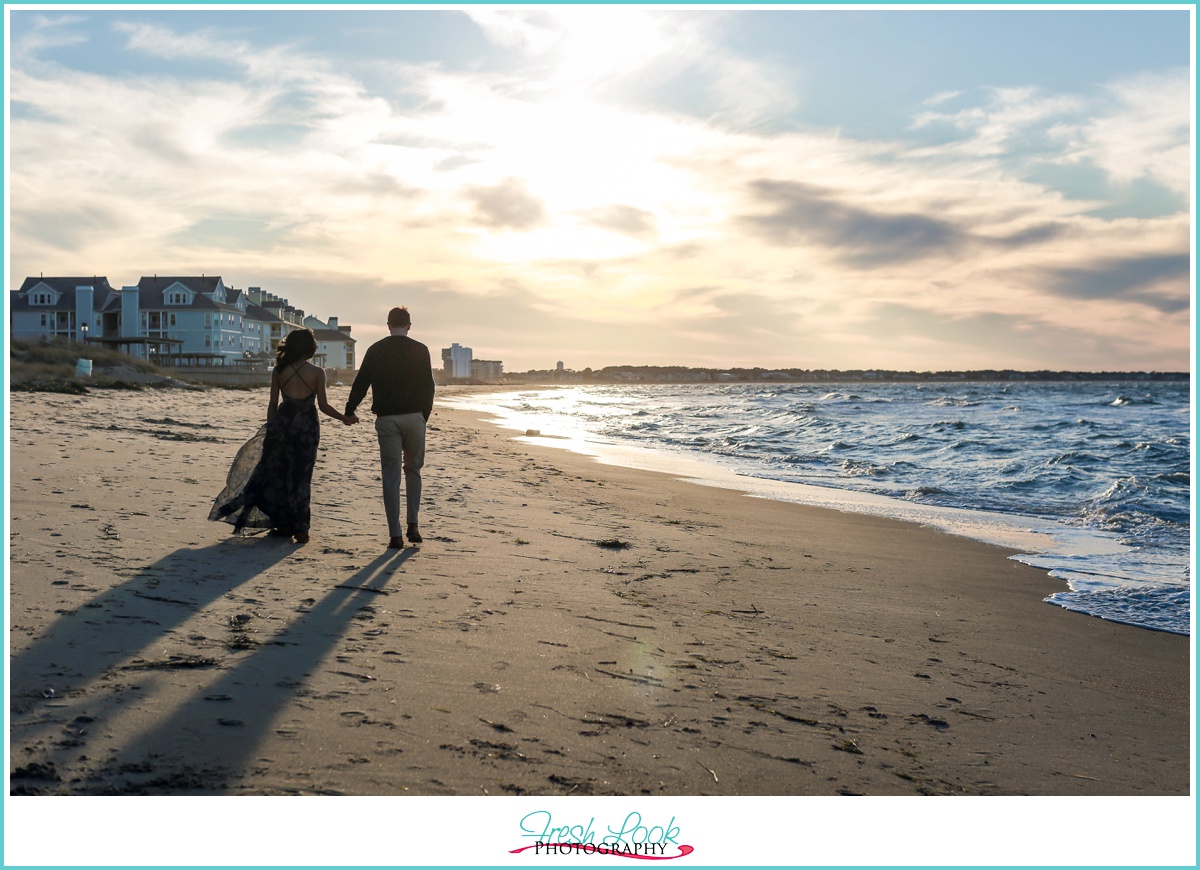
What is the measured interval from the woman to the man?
39 centimetres

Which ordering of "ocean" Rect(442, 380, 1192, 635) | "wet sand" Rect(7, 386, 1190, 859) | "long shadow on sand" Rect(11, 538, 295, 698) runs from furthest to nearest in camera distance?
1. "ocean" Rect(442, 380, 1192, 635)
2. "long shadow on sand" Rect(11, 538, 295, 698)
3. "wet sand" Rect(7, 386, 1190, 859)

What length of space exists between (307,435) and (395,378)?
90 cm

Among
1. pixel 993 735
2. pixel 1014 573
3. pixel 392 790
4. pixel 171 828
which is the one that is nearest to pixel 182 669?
pixel 171 828

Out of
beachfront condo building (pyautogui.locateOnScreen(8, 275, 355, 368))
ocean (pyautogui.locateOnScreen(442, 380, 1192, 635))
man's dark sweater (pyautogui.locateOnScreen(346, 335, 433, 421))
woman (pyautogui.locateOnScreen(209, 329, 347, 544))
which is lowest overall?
ocean (pyautogui.locateOnScreen(442, 380, 1192, 635))

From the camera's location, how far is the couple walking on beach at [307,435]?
6.85 meters

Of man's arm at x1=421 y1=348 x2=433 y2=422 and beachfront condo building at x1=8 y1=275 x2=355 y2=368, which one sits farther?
beachfront condo building at x1=8 y1=275 x2=355 y2=368

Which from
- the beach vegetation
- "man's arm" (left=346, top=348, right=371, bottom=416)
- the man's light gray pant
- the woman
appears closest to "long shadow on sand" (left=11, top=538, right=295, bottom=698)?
the woman

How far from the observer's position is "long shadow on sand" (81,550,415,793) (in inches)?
113

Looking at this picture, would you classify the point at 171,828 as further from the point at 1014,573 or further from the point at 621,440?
the point at 621,440

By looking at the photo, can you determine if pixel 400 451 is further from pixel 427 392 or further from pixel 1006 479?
pixel 1006 479

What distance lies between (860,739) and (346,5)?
6.10 metres

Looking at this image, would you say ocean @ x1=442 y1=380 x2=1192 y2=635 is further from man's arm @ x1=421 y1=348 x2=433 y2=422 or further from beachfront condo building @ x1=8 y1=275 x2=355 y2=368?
beachfront condo building @ x1=8 y1=275 x2=355 y2=368

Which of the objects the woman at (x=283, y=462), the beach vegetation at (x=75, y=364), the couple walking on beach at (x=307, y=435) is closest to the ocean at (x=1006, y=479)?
the couple walking on beach at (x=307, y=435)

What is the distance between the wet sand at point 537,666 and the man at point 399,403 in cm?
56
